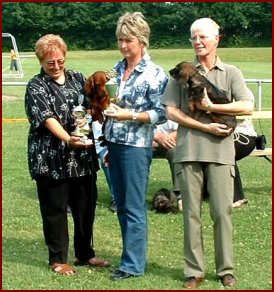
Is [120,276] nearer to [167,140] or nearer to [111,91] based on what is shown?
[111,91]

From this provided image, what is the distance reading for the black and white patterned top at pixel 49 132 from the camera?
567 centimetres

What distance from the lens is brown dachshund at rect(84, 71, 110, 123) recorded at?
553 cm

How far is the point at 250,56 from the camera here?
53.4m

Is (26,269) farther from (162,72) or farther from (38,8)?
(38,8)

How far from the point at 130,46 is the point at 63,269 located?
180 cm

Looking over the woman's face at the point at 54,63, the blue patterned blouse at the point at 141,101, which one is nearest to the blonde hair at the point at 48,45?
the woman's face at the point at 54,63

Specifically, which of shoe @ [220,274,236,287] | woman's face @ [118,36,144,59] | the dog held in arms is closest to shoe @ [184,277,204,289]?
shoe @ [220,274,236,287]

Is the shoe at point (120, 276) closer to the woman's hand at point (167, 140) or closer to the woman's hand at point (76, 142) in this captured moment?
the woman's hand at point (76, 142)

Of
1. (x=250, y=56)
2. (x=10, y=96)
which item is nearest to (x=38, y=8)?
(x=250, y=56)

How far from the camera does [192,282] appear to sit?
213 inches

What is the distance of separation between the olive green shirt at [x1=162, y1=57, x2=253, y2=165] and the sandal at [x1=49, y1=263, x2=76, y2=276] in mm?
1259

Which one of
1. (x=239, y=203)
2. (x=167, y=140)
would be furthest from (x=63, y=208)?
(x=239, y=203)

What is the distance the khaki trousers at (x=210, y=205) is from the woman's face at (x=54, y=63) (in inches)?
45.7

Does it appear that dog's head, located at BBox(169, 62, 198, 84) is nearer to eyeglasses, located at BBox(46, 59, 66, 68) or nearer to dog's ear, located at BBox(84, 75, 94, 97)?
dog's ear, located at BBox(84, 75, 94, 97)
